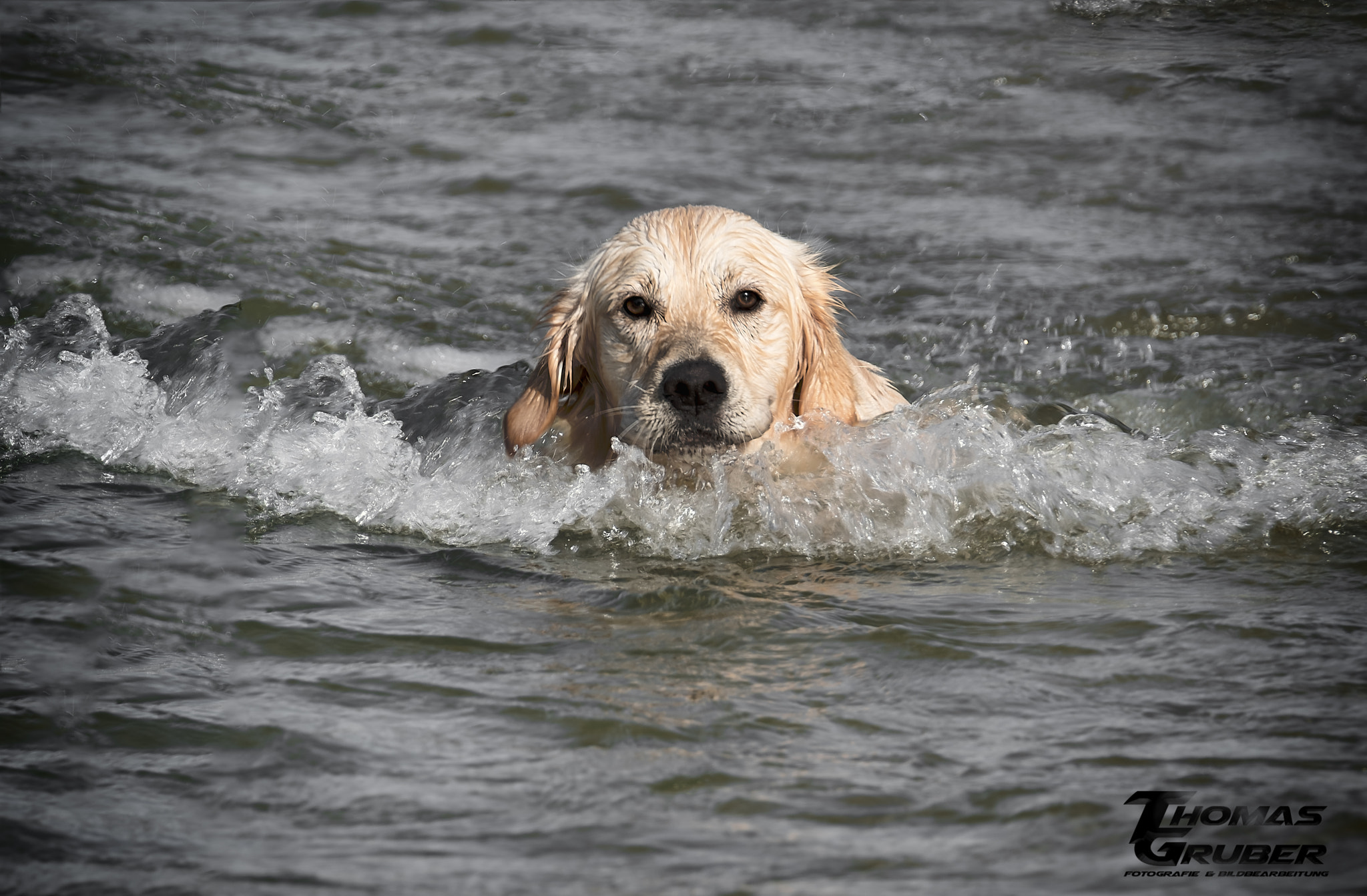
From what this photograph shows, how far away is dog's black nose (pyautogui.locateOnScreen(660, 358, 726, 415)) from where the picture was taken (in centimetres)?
407

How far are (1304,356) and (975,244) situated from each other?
→ 233cm

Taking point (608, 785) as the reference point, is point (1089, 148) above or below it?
above

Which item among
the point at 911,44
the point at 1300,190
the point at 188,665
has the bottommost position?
the point at 188,665

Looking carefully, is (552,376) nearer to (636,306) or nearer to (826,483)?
(636,306)

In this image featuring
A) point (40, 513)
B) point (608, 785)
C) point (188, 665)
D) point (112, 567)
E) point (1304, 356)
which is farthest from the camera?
point (1304, 356)

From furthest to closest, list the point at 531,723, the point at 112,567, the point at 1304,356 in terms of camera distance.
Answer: the point at 1304,356 → the point at 112,567 → the point at 531,723

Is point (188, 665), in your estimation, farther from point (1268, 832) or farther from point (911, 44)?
point (911, 44)

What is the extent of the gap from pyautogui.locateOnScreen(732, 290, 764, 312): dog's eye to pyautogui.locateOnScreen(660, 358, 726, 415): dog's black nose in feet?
1.46

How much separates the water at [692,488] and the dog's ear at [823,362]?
16 centimetres

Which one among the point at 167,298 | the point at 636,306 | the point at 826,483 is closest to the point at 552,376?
the point at 636,306

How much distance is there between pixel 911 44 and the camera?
35.5 feet

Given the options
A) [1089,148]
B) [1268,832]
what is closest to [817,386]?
[1268,832]

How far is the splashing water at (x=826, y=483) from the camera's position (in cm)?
423

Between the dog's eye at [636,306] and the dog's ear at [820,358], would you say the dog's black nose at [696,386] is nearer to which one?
the dog's eye at [636,306]
